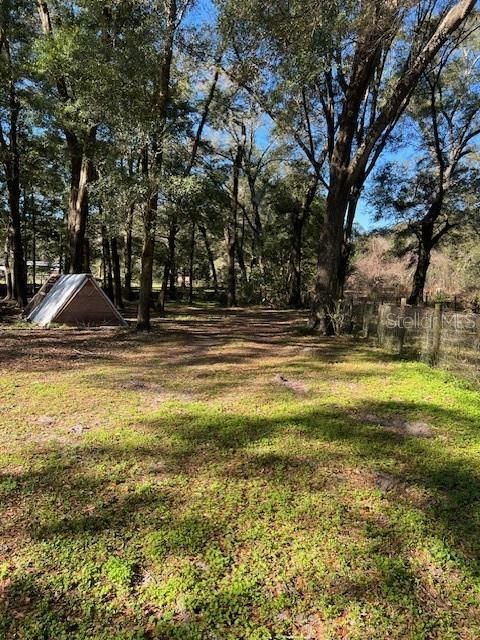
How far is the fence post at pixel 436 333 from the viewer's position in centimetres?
677

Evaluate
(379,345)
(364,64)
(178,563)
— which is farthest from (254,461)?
(364,64)

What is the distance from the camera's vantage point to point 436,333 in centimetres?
699

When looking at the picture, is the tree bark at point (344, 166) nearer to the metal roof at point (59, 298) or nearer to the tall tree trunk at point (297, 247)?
the metal roof at point (59, 298)

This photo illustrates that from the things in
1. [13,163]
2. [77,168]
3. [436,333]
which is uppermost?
[13,163]

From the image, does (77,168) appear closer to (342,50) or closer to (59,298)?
(59,298)

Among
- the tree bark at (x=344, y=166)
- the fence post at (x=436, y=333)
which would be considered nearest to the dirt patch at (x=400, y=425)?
the fence post at (x=436, y=333)

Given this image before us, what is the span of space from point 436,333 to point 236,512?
523cm

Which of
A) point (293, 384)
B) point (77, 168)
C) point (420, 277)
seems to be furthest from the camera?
point (420, 277)

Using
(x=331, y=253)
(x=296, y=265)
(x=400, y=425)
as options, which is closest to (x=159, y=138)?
(x=331, y=253)

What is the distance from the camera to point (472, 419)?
15.4 ft

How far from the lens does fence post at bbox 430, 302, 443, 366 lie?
677 centimetres

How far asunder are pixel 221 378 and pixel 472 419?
312cm

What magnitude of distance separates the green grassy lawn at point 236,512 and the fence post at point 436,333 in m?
1.32

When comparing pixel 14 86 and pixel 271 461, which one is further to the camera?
pixel 14 86
